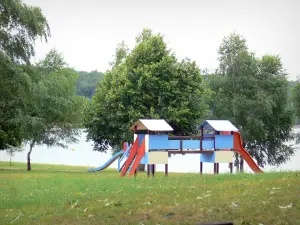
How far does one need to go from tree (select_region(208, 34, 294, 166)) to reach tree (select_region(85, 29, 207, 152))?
5.78 m

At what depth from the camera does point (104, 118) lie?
134 ft

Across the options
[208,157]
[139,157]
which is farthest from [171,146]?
[208,157]

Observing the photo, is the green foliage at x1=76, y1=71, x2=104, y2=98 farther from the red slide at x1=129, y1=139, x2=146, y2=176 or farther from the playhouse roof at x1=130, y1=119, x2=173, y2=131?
the red slide at x1=129, y1=139, x2=146, y2=176

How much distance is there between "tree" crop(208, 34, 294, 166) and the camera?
148 ft

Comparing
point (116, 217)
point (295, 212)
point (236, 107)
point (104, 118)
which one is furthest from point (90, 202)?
point (236, 107)

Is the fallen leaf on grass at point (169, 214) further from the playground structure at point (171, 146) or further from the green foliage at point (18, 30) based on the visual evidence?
the playground structure at point (171, 146)

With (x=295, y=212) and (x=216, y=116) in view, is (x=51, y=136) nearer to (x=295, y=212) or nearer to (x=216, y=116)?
(x=216, y=116)

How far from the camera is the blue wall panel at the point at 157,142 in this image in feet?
87.5

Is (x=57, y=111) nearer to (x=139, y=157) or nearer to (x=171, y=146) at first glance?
(x=171, y=146)

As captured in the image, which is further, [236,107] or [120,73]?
[236,107]

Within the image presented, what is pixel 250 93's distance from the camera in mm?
46219

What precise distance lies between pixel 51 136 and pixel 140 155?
73.4 ft

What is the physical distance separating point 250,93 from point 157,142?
70.0ft

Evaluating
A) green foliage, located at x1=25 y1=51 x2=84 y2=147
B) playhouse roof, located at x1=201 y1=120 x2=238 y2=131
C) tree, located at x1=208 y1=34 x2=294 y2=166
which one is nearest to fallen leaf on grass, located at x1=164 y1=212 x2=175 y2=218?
playhouse roof, located at x1=201 y1=120 x2=238 y2=131
